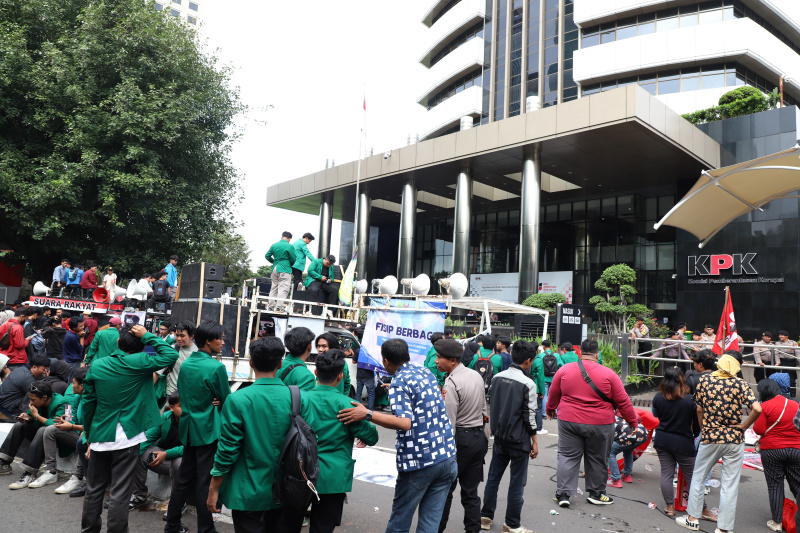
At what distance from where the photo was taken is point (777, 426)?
569 cm

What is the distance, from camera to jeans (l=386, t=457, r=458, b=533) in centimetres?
381

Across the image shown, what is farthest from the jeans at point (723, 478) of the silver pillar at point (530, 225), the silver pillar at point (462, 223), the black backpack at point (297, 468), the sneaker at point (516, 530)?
the silver pillar at point (462, 223)

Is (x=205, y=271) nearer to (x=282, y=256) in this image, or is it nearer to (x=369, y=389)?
(x=282, y=256)

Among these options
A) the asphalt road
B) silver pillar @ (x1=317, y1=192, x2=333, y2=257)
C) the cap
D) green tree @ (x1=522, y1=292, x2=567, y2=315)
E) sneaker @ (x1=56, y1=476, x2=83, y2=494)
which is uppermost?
silver pillar @ (x1=317, y1=192, x2=333, y2=257)

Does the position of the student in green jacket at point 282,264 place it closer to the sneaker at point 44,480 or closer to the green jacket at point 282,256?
the green jacket at point 282,256

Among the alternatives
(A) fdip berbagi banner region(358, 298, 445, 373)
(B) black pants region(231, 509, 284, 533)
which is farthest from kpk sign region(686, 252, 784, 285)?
(B) black pants region(231, 509, 284, 533)

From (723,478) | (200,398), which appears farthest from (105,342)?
(723,478)

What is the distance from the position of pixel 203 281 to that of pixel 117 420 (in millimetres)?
4252

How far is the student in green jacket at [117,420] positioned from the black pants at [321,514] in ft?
6.08

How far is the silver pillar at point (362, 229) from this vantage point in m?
30.2

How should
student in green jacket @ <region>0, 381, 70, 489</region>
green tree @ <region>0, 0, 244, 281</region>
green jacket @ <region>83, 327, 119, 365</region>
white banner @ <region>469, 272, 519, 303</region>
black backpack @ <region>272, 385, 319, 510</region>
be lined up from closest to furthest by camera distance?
1. black backpack @ <region>272, 385, 319, 510</region>
2. green jacket @ <region>83, 327, 119, 365</region>
3. student in green jacket @ <region>0, 381, 70, 489</region>
4. green tree @ <region>0, 0, 244, 281</region>
5. white banner @ <region>469, 272, 519, 303</region>

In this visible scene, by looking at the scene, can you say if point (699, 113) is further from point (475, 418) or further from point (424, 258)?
point (475, 418)

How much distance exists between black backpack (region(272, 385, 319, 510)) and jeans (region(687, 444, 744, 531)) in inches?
177

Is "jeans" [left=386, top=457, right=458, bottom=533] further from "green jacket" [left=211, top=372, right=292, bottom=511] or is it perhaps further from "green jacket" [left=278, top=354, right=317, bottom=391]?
"green jacket" [left=278, top=354, right=317, bottom=391]
